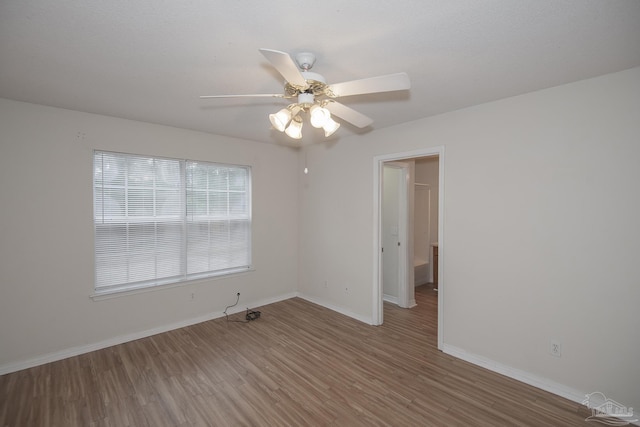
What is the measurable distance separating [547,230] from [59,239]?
4.62 meters

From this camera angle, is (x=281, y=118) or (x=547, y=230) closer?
(x=281, y=118)

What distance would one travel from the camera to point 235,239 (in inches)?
165

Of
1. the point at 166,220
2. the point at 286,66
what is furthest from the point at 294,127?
the point at 166,220

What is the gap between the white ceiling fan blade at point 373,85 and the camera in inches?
60.2

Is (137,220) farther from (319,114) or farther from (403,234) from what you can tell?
(403,234)

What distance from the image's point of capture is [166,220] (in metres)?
3.52

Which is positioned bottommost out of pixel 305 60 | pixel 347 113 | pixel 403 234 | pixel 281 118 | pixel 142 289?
pixel 142 289

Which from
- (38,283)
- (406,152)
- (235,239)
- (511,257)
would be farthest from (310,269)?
(38,283)

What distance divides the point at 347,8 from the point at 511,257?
2466 millimetres

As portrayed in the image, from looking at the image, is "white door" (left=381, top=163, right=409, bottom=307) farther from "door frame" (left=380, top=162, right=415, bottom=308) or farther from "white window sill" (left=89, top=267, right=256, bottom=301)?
"white window sill" (left=89, top=267, right=256, bottom=301)

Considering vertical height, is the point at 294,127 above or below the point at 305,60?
below

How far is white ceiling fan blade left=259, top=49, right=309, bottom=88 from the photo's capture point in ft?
4.36

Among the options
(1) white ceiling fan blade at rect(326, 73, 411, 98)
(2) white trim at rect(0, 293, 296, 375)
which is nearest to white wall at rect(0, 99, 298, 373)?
(2) white trim at rect(0, 293, 296, 375)

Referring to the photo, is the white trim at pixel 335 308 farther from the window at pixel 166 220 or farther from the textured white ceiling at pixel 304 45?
the textured white ceiling at pixel 304 45
